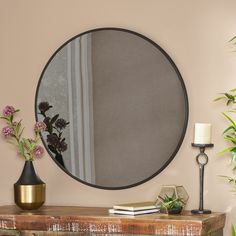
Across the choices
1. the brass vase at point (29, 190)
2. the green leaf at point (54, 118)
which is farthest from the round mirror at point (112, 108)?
the brass vase at point (29, 190)

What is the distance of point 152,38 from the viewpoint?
3.53m

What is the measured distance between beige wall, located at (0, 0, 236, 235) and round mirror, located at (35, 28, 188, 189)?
64 millimetres

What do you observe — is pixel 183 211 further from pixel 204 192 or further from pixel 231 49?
pixel 231 49

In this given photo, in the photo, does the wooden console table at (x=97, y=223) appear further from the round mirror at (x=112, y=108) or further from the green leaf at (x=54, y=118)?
the green leaf at (x=54, y=118)

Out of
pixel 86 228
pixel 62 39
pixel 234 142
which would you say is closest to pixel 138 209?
pixel 86 228

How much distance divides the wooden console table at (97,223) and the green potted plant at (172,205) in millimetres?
43

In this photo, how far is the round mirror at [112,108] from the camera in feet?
11.3

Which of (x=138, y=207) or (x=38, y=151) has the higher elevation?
(x=38, y=151)

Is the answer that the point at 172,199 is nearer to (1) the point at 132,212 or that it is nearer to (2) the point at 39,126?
(1) the point at 132,212

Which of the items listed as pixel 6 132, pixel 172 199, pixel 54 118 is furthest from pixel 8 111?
pixel 172 199

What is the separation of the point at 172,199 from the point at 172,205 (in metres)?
0.04

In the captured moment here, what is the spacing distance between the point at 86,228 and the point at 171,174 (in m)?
0.58

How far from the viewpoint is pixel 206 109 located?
3389mm

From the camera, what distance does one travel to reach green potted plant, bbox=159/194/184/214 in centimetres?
315
